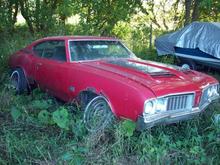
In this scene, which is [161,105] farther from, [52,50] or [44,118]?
[52,50]

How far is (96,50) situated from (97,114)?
1.67 m

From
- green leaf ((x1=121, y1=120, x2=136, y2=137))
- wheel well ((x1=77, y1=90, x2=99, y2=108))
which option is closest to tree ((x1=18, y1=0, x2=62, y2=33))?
wheel well ((x1=77, y1=90, x2=99, y2=108))

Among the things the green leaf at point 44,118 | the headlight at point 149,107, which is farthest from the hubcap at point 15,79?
the headlight at point 149,107

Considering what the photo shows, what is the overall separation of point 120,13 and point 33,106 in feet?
23.5

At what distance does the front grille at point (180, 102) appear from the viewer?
195 inches

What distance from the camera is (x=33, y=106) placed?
595 centimetres

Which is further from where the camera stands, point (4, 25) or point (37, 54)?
point (4, 25)

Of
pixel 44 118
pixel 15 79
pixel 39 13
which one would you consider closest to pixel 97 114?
pixel 44 118

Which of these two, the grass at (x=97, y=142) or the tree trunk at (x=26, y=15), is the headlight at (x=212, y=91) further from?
the tree trunk at (x=26, y=15)

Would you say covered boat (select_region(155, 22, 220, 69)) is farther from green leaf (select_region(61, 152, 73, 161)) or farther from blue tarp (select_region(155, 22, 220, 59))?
green leaf (select_region(61, 152, 73, 161))

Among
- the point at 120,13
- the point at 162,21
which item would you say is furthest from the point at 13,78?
the point at 162,21

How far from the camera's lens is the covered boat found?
9.09 meters

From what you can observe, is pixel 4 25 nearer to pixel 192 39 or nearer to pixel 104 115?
pixel 192 39

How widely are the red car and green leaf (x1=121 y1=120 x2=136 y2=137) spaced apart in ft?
0.37
